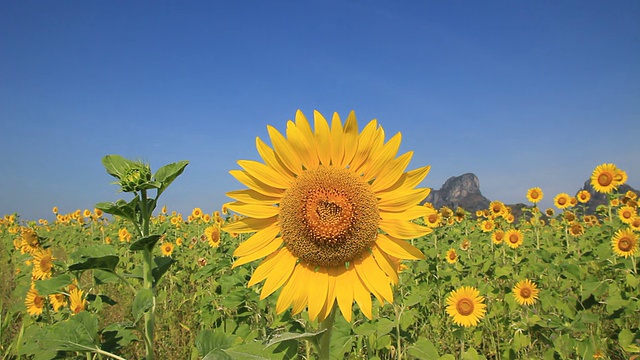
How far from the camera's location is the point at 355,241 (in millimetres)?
1630

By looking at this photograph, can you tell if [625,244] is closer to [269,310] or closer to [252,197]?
[269,310]

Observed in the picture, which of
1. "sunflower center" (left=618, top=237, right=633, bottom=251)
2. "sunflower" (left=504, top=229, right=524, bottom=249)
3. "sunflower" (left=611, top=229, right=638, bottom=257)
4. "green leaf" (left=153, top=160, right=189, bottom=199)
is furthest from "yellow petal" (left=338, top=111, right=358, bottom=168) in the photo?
"sunflower" (left=504, top=229, right=524, bottom=249)

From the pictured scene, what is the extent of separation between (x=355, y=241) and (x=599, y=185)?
7.86 metres

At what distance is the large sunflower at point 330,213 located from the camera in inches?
63.5

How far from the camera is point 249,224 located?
68.6 inches

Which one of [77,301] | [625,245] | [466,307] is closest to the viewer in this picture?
[77,301]

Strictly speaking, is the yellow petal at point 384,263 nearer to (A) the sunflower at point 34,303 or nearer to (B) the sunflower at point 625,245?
(A) the sunflower at point 34,303

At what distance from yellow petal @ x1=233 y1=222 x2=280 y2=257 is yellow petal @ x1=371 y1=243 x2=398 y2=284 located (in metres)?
0.42

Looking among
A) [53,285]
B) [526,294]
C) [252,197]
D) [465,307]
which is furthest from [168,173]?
[526,294]

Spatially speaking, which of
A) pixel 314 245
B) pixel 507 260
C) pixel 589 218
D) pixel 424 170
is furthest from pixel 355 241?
pixel 589 218

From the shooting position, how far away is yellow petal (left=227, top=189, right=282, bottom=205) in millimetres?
1739

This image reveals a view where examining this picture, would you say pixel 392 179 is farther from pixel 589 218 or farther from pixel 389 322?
pixel 589 218

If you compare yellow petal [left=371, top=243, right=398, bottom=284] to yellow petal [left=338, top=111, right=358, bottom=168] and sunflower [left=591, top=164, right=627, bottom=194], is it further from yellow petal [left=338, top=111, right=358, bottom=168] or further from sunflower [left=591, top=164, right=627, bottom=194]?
sunflower [left=591, top=164, right=627, bottom=194]

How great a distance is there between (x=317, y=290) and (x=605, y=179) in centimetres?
792
